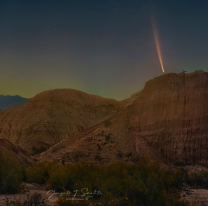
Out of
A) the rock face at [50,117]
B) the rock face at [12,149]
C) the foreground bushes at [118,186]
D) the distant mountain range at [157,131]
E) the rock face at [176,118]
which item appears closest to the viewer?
the foreground bushes at [118,186]

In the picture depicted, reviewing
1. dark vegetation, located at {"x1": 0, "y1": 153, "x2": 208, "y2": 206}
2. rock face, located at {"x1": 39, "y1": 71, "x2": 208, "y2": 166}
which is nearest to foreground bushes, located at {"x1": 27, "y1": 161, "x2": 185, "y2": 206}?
dark vegetation, located at {"x1": 0, "y1": 153, "x2": 208, "y2": 206}

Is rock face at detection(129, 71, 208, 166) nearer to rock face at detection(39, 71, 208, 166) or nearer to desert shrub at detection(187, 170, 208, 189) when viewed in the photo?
rock face at detection(39, 71, 208, 166)

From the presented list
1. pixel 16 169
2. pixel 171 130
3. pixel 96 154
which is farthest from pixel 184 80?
pixel 16 169

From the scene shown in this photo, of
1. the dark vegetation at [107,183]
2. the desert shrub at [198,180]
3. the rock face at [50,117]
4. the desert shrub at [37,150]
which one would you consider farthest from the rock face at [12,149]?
the rock face at [50,117]

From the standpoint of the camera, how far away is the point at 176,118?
33.1 meters

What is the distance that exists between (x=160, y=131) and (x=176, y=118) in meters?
2.44

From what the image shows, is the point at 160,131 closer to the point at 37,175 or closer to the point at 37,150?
the point at 37,175

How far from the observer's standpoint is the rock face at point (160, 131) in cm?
3102

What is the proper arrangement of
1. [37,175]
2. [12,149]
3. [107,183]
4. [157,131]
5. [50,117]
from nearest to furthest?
[107,183] < [37,175] < [12,149] < [157,131] < [50,117]

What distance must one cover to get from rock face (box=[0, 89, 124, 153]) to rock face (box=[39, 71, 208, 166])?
22471mm

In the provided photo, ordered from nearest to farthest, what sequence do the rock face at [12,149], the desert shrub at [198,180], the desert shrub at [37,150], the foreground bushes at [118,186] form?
1. the foreground bushes at [118,186]
2. the rock face at [12,149]
3. the desert shrub at [198,180]
4. the desert shrub at [37,150]

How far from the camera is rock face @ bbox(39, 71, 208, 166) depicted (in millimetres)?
31016

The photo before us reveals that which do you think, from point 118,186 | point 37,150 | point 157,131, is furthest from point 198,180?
point 37,150

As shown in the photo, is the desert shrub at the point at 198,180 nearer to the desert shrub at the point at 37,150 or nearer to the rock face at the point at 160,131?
the rock face at the point at 160,131
